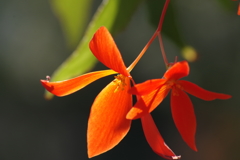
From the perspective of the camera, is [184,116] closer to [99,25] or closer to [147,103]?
[147,103]

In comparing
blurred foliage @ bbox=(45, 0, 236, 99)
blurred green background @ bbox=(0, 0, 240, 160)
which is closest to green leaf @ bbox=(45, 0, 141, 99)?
blurred foliage @ bbox=(45, 0, 236, 99)

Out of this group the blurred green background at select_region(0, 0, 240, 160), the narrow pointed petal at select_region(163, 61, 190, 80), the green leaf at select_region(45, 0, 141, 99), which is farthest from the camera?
the blurred green background at select_region(0, 0, 240, 160)

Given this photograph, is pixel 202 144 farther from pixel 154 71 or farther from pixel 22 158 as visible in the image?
pixel 22 158

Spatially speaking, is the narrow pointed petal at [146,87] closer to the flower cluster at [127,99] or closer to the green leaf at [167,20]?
the flower cluster at [127,99]

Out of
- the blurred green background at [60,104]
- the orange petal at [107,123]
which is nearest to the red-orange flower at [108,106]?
the orange petal at [107,123]

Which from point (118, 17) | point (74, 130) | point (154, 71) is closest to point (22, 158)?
point (74, 130)

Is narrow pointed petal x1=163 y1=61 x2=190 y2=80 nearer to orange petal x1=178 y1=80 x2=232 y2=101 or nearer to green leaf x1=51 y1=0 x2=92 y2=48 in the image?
orange petal x1=178 y1=80 x2=232 y2=101

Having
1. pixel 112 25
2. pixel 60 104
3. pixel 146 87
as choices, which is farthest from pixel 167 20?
pixel 60 104
